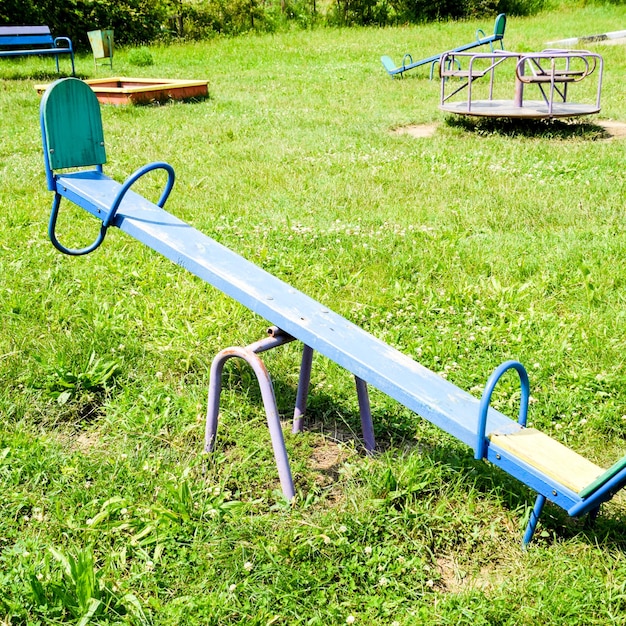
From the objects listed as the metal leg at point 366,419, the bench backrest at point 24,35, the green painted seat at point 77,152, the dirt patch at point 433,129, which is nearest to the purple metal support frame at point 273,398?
the metal leg at point 366,419

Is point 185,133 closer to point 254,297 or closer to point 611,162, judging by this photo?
point 611,162

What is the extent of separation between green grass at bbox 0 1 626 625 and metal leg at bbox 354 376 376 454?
74 millimetres

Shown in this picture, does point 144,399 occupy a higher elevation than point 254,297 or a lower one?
lower

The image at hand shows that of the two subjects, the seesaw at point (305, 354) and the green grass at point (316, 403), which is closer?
the seesaw at point (305, 354)

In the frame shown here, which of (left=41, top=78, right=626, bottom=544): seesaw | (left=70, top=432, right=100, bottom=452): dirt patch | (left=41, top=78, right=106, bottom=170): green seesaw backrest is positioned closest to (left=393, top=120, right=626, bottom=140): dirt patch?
(left=41, top=78, right=106, bottom=170): green seesaw backrest

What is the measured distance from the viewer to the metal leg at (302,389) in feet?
8.31

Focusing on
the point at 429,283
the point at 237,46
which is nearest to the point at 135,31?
the point at 237,46

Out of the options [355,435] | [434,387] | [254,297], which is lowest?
[355,435]

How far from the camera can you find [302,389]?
2.61 m

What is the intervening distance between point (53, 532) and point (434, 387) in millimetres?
1181

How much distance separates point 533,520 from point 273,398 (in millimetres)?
811

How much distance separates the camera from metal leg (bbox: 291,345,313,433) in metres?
2.53

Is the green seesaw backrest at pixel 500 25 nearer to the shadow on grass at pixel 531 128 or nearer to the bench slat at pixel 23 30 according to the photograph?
the shadow on grass at pixel 531 128

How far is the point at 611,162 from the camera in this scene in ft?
20.0
